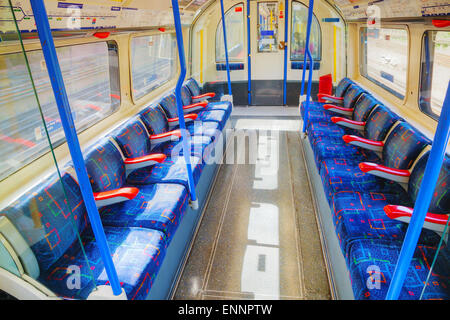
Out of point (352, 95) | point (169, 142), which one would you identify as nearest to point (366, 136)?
point (352, 95)

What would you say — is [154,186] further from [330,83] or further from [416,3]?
[330,83]

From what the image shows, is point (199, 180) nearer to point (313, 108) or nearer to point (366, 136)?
point (366, 136)

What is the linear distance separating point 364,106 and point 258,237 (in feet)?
8.33

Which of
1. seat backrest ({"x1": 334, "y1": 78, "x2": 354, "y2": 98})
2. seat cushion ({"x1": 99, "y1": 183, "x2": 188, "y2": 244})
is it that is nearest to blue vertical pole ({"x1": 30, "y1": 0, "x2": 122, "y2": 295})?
seat cushion ({"x1": 99, "y1": 183, "x2": 188, "y2": 244})

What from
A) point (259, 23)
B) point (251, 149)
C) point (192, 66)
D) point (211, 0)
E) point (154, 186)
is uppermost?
point (211, 0)

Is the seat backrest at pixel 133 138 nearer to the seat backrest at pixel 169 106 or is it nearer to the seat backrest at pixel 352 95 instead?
the seat backrest at pixel 169 106

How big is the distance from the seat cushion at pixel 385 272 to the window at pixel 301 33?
18.4ft

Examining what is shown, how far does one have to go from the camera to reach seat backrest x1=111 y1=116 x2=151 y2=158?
3.06 m

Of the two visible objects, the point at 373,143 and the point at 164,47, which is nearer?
the point at 373,143

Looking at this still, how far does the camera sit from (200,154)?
3562 mm

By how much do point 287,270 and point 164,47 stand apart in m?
4.56

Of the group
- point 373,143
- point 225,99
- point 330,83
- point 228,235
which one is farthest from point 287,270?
point 330,83

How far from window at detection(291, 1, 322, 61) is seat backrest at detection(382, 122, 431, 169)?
4.15 meters

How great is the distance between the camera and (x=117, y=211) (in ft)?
8.27
